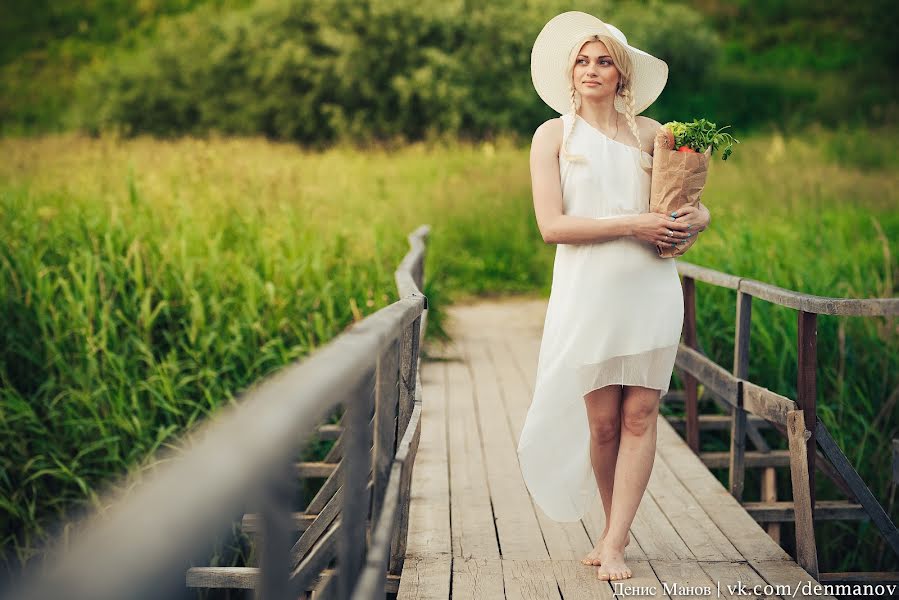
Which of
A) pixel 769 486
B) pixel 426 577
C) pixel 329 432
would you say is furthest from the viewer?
pixel 329 432

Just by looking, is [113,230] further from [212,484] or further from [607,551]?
[212,484]

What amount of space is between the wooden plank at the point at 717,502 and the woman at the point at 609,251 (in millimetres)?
550

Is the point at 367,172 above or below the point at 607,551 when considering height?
above

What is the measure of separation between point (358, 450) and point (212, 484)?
80 centimetres

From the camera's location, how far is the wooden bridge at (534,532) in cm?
288

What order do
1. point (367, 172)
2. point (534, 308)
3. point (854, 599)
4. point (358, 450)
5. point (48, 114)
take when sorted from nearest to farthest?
point (358, 450) → point (854, 599) → point (534, 308) → point (367, 172) → point (48, 114)

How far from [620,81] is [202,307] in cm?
319

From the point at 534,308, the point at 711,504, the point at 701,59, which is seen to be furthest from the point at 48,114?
the point at 711,504

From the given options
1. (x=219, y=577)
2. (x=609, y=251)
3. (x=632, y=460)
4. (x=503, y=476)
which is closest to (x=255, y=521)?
(x=219, y=577)

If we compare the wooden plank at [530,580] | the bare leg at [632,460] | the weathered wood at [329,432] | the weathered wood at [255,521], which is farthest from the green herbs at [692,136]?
the weathered wood at [329,432]

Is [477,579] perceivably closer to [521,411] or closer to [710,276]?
[710,276]

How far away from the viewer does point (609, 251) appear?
2834 mm

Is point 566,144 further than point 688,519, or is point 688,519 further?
point 688,519

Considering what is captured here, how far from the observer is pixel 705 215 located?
9.32 ft
